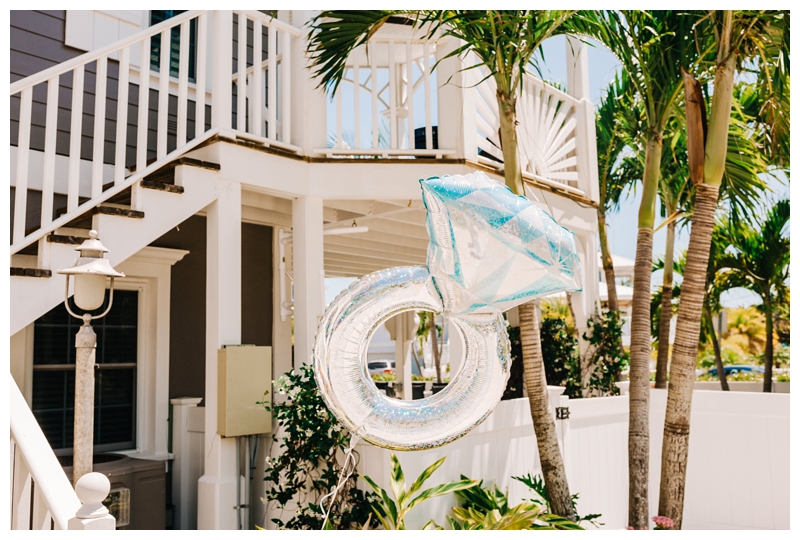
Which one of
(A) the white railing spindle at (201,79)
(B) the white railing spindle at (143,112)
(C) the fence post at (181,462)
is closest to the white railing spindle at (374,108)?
(A) the white railing spindle at (201,79)

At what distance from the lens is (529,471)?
16.9ft

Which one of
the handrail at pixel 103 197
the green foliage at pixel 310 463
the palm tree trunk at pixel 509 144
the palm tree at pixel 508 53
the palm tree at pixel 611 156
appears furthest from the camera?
the palm tree at pixel 611 156

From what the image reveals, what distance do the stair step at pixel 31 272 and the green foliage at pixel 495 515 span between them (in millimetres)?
2672

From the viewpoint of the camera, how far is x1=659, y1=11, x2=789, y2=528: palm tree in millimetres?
4219

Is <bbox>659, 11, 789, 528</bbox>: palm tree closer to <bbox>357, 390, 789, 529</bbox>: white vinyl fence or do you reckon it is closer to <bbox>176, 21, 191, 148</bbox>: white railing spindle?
<bbox>357, 390, 789, 529</bbox>: white vinyl fence

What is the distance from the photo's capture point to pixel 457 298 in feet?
6.05

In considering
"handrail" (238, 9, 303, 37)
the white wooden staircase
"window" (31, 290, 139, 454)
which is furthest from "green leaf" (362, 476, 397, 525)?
"handrail" (238, 9, 303, 37)

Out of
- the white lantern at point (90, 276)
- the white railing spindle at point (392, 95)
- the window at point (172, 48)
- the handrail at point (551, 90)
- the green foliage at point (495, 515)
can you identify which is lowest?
the green foliage at point (495, 515)

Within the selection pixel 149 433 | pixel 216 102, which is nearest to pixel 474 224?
pixel 216 102

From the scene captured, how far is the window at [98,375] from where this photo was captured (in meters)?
5.48

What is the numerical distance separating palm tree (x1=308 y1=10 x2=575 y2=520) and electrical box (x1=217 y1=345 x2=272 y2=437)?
5.51ft

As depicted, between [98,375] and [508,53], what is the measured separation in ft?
13.1

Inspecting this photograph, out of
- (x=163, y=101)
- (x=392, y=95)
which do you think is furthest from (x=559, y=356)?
(x=163, y=101)

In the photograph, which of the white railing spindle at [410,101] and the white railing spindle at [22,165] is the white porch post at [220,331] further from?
the white railing spindle at [410,101]
